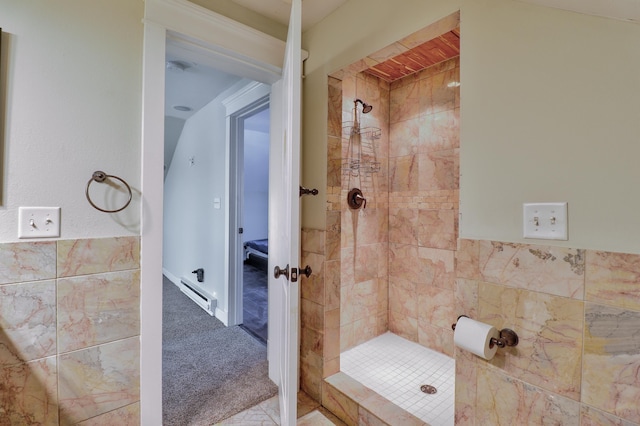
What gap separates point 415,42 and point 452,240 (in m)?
1.38

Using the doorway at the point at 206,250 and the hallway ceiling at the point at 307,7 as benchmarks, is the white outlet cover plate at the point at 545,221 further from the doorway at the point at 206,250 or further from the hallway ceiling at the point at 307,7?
the doorway at the point at 206,250

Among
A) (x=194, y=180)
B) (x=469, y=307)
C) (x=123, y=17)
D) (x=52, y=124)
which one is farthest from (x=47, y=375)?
(x=194, y=180)

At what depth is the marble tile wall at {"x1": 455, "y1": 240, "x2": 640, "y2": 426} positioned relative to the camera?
2.66ft

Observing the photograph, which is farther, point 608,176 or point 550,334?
point 550,334

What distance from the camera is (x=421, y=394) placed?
172 cm

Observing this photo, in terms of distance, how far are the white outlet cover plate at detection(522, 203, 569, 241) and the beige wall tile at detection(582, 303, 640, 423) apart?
0.75 ft

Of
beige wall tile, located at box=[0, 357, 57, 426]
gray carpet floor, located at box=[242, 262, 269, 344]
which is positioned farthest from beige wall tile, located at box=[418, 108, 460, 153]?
beige wall tile, located at box=[0, 357, 57, 426]

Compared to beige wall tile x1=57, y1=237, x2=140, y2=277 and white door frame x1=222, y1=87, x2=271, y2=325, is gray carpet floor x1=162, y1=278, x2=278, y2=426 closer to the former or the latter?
white door frame x1=222, y1=87, x2=271, y2=325

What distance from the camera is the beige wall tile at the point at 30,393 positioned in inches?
42.9

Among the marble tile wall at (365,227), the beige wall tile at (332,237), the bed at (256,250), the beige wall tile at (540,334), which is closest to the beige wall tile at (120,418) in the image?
the beige wall tile at (332,237)

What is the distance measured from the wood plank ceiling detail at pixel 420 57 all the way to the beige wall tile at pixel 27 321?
81.0 inches

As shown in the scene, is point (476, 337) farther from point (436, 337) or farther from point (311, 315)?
point (436, 337)

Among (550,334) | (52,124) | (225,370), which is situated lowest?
(225,370)

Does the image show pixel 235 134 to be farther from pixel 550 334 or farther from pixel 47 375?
pixel 550 334
